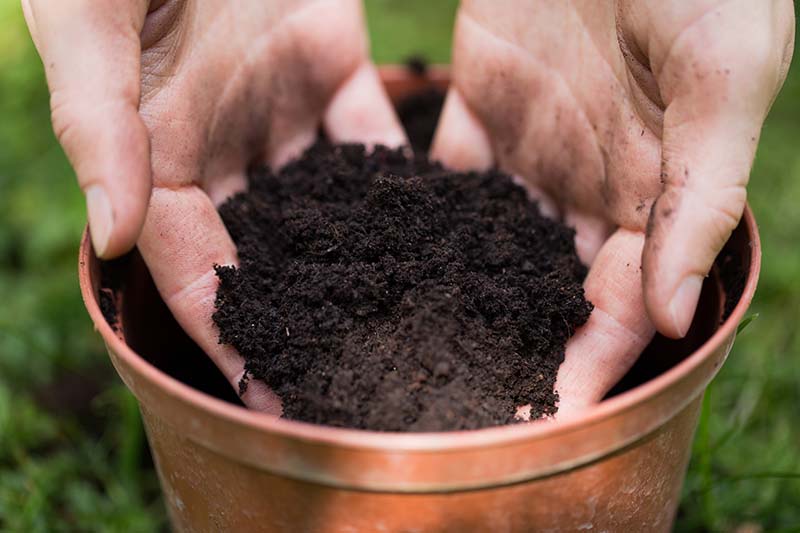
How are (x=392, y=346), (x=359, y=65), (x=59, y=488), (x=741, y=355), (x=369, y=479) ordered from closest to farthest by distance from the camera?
(x=369, y=479) < (x=392, y=346) < (x=59, y=488) < (x=359, y=65) < (x=741, y=355)

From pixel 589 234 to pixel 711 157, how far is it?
1.56ft

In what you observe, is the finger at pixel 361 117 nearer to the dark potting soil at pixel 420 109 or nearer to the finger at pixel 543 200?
the dark potting soil at pixel 420 109

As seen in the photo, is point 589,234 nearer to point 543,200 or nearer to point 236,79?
point 543,200

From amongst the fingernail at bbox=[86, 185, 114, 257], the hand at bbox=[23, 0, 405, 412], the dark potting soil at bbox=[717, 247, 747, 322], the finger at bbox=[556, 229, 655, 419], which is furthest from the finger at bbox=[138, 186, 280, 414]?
the dark potting soil at bbox=[717, 247, 747, 322]

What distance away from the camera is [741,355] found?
2029 millimetres

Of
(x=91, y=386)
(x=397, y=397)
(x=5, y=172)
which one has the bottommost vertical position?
(x=91, y=386)

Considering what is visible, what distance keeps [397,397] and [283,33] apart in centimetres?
102

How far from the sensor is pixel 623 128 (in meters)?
1.32

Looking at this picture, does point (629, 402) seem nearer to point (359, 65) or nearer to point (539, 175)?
point (539, 175)

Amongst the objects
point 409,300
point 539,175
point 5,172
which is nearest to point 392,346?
point 409,300

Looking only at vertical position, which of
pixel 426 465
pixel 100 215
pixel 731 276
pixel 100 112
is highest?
pixel 100 112

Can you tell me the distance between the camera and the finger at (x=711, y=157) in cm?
101

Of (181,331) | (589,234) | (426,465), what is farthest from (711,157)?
(181,331)

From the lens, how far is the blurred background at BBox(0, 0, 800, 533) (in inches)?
64.4
